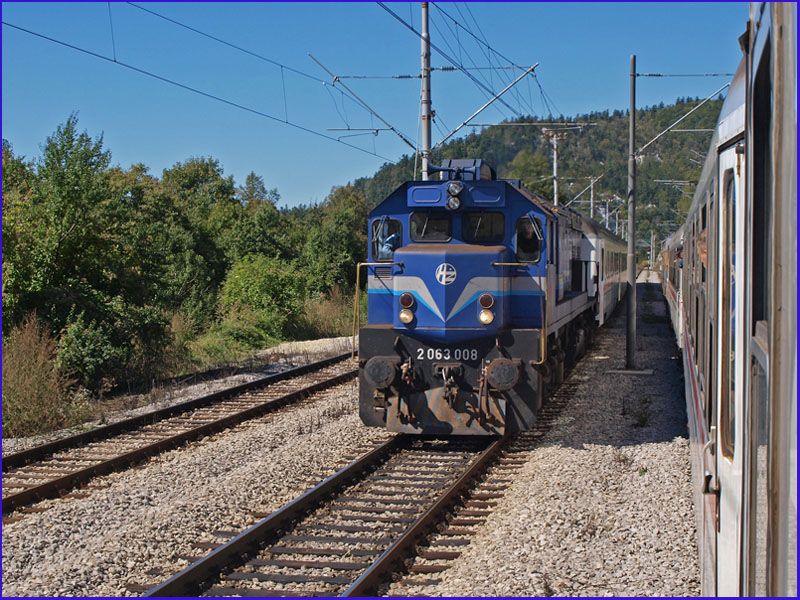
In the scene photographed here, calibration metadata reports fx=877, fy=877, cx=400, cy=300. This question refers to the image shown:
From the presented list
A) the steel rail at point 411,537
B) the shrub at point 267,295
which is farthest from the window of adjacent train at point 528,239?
the shrub at point 267,295

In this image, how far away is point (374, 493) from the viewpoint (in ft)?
28.5

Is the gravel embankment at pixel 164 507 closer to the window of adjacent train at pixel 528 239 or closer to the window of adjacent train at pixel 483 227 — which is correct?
the window of adjacent train at pixel 483 227

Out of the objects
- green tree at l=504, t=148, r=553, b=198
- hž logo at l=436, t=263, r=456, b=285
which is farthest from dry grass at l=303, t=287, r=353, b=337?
hž logo at l=436, t=263, r=456, b=285

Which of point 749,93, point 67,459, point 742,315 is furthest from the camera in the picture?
Result: point 67,459

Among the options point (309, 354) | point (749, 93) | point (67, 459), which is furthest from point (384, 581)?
point (309, 354)

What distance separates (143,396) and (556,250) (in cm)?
744

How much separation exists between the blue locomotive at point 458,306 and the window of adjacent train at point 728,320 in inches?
255

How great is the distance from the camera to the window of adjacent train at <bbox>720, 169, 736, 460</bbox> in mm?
3398

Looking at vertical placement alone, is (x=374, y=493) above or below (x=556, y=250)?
below

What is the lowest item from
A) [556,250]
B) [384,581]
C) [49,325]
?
[384,581]

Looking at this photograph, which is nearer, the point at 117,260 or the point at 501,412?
the point at 501,412

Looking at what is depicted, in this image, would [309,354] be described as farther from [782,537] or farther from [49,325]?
[782,537]

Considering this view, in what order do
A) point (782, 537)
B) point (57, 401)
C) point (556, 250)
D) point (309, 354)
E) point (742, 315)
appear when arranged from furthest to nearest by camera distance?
point (309, 354)
point (57, 401)
point (556, 250)
point (742, 315)
point (782, 537)

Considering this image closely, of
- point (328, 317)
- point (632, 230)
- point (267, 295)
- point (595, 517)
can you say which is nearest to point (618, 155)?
point (328, 317)
